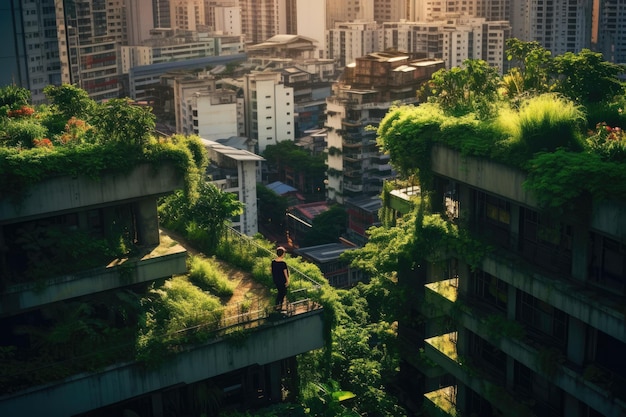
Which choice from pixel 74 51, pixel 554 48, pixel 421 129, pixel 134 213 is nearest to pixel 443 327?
pixel 421 129

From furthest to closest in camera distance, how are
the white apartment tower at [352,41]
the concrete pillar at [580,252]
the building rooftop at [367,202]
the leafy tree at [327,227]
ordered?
the white apartment tower at [352,41] → the leafy tree at [327,227] → the building rooftop at [367,202] → the concrete pillar at [580,252]

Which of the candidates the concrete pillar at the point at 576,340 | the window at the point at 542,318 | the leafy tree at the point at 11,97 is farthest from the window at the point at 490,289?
the leafy tree at the point at 11,97

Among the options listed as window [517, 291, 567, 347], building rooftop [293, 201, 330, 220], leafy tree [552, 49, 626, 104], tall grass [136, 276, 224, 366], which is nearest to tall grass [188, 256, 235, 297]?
tall grass [136, 276, 224, 366]

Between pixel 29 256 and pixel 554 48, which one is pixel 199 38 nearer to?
pixel 554 48

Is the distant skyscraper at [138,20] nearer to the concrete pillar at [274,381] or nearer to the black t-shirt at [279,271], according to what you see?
the concrete pillar at [274,381]

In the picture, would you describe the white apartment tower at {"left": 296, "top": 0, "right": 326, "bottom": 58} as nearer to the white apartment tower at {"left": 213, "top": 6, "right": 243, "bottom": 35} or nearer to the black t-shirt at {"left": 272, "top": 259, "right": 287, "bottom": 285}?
the white apartment tower at {"left": 213, "top": 6, "right": 243, "bottom": 35}

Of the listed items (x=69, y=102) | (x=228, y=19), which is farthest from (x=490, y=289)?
(x=228, y=19)
